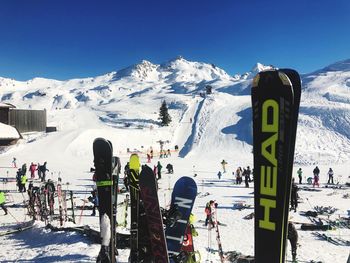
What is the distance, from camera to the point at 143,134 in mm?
53781

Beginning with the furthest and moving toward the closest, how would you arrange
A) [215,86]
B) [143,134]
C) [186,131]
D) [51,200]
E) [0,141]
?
[215,86]
[186,131]
[143,134]
[0,141]
[51,200]

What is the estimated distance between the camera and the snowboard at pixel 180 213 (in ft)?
27.8

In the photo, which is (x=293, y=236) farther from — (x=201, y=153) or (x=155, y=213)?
(x=201, y=153)

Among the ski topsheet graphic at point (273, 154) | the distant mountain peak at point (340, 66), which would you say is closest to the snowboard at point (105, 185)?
the ski topsheet graphic at point (273, 154)

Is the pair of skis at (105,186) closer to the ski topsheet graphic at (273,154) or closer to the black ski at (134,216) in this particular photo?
the black ski at (134,216)

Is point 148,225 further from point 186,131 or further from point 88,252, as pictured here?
point 186,131

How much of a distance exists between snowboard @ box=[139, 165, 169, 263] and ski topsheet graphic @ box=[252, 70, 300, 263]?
136 inches

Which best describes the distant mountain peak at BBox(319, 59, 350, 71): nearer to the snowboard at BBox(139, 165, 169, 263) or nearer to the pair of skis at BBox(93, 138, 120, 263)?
the pair of skis at BBox(93, 138, 120, 263)

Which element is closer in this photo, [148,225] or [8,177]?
[148,225]

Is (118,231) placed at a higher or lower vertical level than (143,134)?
lower

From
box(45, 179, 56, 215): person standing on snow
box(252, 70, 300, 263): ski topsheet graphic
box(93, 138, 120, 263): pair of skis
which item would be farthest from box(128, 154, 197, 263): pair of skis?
box(45, 179, 56, 215): person standing on snow

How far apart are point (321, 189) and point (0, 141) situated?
1395 inches

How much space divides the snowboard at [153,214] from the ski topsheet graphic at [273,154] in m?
3.46

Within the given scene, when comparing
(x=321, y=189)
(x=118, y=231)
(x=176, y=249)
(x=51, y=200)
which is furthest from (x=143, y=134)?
(x=176, y=249)
